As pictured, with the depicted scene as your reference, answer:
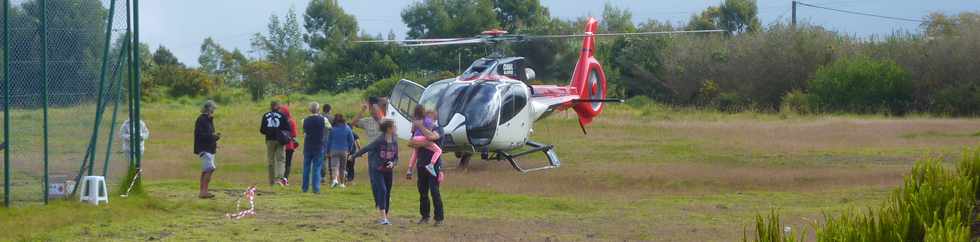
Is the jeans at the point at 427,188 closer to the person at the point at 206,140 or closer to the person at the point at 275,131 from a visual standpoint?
the person at the point at 206,140

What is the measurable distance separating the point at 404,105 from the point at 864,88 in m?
28.8

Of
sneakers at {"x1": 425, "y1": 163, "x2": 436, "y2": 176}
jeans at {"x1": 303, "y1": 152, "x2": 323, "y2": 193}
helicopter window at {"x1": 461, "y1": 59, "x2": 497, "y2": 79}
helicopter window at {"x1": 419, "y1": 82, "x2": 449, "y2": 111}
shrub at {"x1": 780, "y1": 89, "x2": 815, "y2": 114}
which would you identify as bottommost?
jeans at {"x1": 303, "y1": 152, "x2": 323, "y2": 193}

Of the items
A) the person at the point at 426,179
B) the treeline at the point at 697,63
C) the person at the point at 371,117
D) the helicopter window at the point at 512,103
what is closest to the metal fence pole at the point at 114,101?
the person at the point at 371,117

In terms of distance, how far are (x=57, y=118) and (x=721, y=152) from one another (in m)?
17.0

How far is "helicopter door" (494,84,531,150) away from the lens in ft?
72.0

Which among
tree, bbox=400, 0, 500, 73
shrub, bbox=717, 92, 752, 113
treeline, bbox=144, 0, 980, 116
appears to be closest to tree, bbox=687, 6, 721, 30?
treeline, bbox=144, 0, 980, 116

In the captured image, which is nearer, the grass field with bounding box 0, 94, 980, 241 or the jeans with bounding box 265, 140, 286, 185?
the grass field with bounding box 0, 94, 980, 241

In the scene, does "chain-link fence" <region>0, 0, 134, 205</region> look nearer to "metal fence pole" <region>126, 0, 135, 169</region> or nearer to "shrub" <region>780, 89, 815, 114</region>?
"metal fence pole" <region>126, 0, 135, 169</region>

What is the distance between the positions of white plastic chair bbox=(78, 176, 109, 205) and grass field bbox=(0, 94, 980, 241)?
180mm

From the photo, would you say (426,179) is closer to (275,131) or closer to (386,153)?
(386,153)

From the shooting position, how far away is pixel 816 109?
152ft

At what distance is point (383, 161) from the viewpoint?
13289mm

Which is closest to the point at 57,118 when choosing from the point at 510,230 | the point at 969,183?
the point at 510,230

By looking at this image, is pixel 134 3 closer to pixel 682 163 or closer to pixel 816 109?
pixel 682 163
